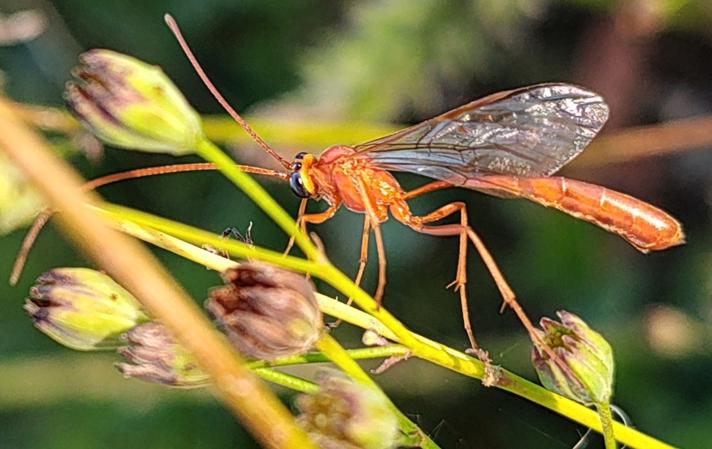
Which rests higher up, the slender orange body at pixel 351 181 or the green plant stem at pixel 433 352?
the slender orange body at pixel 351 181

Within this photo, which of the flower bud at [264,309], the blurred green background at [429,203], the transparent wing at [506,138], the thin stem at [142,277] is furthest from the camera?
the blurred green background at [429,203]

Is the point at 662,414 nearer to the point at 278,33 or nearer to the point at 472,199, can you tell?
the point at 472,199

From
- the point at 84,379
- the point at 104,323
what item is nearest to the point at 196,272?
the point at 84,379

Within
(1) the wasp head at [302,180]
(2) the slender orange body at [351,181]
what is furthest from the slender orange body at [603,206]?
(1) the wasp head at [302,180]

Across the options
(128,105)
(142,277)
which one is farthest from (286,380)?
(142,277)

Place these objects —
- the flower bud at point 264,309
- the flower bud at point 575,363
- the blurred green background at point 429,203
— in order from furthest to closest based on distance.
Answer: the blurred green background at point 429,203, the flower bud at point 575,363, the flower bud at point 264,309

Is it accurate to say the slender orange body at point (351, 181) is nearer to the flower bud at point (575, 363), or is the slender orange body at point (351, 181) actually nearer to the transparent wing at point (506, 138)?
the transparent wing at point (506, 138)

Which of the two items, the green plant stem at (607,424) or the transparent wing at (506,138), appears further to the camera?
the transparent wing at (506,138)

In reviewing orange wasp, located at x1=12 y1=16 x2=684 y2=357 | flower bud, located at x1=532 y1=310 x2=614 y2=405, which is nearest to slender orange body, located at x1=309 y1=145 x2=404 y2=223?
orange wasp, located at x1=12 y1=16 x2=684 y2=357
